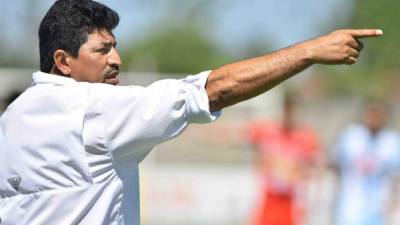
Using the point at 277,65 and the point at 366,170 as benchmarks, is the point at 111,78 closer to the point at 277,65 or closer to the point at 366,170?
the point at 277,65

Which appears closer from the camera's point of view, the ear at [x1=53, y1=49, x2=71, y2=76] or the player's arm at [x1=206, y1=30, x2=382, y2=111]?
the player's arm at [x1=206, y1=30, x2=382, y2=111]

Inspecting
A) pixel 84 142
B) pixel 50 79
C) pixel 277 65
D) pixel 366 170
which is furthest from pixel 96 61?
pixel 366 170

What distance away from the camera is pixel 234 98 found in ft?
12.8

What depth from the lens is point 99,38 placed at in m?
4.08

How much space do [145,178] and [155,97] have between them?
47.3 ft

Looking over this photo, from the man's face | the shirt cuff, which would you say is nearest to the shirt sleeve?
the shirt cuff

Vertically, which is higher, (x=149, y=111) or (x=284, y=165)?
(x=149, y=111)

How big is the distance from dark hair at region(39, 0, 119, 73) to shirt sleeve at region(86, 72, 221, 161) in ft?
0.84

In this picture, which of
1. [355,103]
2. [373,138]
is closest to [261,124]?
[373,138]

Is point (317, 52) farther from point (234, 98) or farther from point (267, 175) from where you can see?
point (267, 175)

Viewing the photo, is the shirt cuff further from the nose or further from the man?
the nose

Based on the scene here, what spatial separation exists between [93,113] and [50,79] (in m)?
0.28

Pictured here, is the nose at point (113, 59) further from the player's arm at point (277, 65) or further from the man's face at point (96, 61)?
the player's arm at point (277, 65)

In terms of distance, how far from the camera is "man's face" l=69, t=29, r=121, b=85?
405 cm
